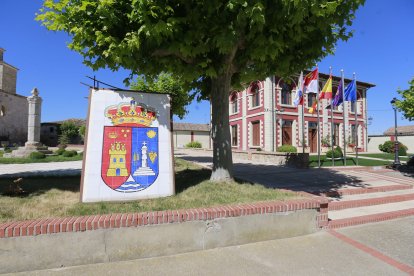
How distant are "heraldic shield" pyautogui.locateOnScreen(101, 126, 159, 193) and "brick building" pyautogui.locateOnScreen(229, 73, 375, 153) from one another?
18564 mm

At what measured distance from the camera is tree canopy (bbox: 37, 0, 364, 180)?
4.73 metres

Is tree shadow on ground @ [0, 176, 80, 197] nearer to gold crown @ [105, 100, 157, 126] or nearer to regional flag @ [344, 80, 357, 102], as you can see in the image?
gold crown @ [105, 100, 157, 126]

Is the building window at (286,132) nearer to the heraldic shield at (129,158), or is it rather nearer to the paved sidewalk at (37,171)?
the paved sidewalk at (37,171)

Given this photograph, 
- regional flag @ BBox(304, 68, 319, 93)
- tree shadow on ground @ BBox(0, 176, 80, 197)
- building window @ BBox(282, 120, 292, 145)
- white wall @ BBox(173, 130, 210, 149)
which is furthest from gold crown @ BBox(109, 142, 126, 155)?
white wall @ BBox(173, 130, 210, 149)

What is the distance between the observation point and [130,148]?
17.5 ft

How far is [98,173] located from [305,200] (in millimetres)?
4035

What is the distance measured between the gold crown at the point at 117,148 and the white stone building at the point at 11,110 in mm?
38710

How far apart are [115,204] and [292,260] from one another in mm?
3166

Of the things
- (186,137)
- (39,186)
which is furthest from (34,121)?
(186,137)

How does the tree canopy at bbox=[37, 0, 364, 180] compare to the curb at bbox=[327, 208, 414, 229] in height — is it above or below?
above

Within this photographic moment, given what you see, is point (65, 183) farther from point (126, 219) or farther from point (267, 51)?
point (267, 51)

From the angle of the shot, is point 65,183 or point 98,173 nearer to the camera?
point 98,173

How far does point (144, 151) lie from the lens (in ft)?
17.7

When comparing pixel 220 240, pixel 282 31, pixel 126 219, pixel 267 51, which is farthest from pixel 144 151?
pixel 282 31
